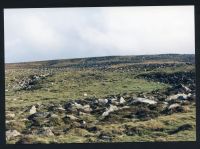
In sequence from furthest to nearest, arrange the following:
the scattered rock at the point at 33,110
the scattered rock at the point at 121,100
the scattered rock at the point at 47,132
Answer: the scattered rock at the point at 121,100
the scattered rock at the point at 33,110
the scattered rock at the point at 47,132

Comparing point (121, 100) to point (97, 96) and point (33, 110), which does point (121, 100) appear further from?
point (33, 110)

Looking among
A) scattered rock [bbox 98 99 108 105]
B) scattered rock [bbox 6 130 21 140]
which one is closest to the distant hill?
scattered rock [bbox 98 99 108 105]

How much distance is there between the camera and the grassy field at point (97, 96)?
464cm

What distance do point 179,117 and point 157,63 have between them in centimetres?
71

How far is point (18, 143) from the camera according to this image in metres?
4.44

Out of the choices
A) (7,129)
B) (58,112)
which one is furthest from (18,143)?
(58,112)

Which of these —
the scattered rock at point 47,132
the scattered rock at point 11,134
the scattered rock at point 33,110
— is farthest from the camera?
the scattered rock at point 33,110

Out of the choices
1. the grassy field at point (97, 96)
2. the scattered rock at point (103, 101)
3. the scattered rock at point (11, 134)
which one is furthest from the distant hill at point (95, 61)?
the scattered rock at point (11, 134)

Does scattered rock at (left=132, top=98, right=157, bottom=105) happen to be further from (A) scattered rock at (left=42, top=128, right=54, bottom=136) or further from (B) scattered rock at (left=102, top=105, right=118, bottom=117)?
(A) scattered rock at (left=42, top=128, right=54, bottom=136)

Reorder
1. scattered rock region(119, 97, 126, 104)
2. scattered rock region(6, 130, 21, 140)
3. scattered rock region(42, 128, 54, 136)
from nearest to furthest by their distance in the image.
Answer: scattered rock region(6, 130, 21, 140)
scattered rock region(42, 128, 54, 136)
scattered rock region(119, 97, 126, 104)

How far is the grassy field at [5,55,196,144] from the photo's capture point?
15.2 ft

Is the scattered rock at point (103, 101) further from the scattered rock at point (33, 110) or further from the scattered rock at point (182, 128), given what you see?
the scattered rock at point (182, 128)

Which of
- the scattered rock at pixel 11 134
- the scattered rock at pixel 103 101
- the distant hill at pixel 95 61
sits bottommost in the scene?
the scattered rock at pixel 11 134
